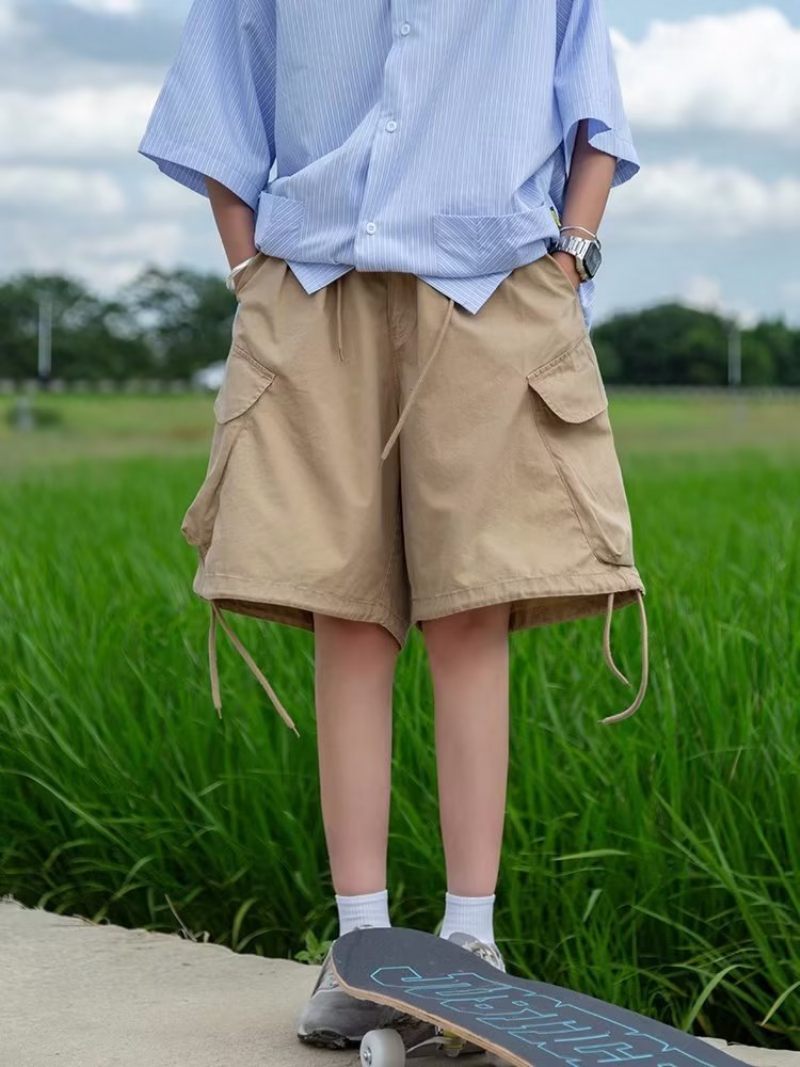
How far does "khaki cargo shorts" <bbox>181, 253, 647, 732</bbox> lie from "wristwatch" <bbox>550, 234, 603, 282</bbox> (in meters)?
0.03

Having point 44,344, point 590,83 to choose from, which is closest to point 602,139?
point 590,83

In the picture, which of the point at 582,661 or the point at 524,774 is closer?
the point at 524,774

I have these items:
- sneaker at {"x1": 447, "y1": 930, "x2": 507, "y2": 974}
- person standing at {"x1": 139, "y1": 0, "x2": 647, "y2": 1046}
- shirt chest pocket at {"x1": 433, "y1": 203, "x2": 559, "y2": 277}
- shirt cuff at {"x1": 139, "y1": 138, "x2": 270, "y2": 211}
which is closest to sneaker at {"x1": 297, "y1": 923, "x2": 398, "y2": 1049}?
person standing at {"x1": 139, "y1": 0, "x2": 647, "y2": 1046}

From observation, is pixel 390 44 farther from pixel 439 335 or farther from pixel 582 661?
pixel 582 661

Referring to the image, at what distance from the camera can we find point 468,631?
1742mm

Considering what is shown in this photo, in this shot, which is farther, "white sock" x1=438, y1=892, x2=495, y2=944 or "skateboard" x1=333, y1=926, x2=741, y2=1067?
"white sock" x1=438, y1=892, x2=495, y2=944

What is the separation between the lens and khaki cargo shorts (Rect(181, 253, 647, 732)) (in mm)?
1678

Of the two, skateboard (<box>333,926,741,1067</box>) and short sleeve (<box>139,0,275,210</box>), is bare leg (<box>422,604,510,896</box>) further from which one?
short sleeve (<box>139,0,275,210</box>)

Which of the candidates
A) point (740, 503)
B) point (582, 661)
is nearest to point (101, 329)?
point (740, 503)

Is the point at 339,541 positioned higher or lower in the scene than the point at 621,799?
higher

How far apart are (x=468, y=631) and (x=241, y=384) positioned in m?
0.38

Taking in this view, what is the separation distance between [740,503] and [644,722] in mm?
Result: 4427

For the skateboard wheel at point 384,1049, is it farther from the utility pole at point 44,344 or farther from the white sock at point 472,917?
the utility pole at point 44,344

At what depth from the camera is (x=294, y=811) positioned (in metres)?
2.27
